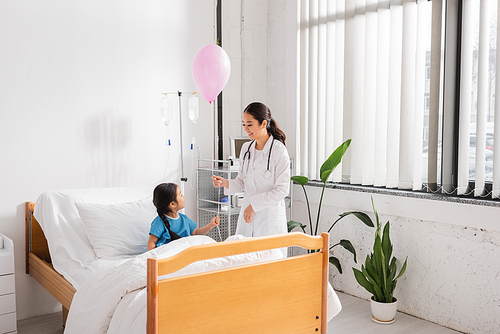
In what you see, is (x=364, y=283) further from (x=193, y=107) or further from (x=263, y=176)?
(x=193, y=107)

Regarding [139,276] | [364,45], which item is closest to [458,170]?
[364,45]

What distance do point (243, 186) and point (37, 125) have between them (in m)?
1.39

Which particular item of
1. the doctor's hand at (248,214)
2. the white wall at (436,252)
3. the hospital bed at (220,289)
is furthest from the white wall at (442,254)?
the hospital bed at (220,289)

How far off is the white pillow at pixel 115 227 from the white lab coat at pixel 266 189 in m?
0.60

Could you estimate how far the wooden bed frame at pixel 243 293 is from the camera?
1388 millimetres

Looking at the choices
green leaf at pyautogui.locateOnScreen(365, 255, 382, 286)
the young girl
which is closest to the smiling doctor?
the young girl

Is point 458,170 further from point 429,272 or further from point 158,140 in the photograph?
point 158,140

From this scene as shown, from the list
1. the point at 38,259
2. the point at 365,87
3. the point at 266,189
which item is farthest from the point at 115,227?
the point at 365,87

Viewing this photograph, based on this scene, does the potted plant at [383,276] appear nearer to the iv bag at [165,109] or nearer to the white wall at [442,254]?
the white wall at [442,254]

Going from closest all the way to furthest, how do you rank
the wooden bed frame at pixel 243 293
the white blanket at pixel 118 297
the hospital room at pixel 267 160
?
the wooden bed frame at pixel 243 293, the white blanket at pixel 118 297, the hospital room at pixel 267 160

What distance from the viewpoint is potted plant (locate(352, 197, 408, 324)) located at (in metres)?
2.68

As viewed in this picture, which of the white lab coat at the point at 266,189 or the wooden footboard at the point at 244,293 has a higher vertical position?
the white lab coat at the point at 266,189

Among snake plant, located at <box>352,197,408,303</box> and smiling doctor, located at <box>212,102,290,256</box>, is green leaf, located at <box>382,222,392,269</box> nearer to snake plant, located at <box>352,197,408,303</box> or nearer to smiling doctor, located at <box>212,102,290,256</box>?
snake plant, located at <box>352,197,408,303</box>

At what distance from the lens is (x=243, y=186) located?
2.70 m
